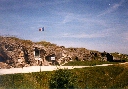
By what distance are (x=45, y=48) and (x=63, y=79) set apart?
18.7 metres

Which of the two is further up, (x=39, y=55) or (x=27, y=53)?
(x=27, y=53)

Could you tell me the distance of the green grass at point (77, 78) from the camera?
21.1 m

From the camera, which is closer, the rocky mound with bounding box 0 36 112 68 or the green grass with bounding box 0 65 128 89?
the green grass with bounding box 0 65 128 89

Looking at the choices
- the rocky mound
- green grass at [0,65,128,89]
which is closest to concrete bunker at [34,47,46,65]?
the rocky mound

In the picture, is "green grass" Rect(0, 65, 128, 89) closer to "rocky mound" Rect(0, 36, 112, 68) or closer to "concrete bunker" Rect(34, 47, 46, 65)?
"rocky mound" Rect(0, 36, 112, 68)

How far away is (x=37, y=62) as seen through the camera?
3622 cm

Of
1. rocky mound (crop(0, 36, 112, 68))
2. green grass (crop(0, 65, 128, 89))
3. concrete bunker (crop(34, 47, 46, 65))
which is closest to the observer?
green grass (crop(0, 65, 128, 89))

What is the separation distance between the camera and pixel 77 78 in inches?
986

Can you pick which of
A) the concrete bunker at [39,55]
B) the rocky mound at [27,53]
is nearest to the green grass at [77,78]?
the rocky mound at [27,53]

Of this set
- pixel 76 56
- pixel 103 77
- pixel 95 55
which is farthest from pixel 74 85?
pixel 95 55

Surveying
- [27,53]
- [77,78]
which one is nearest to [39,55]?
[27,53]

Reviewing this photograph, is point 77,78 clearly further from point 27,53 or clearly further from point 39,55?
point 39,55

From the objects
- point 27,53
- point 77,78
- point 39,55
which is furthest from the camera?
point 39,55

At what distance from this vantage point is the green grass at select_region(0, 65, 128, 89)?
21.1 m
